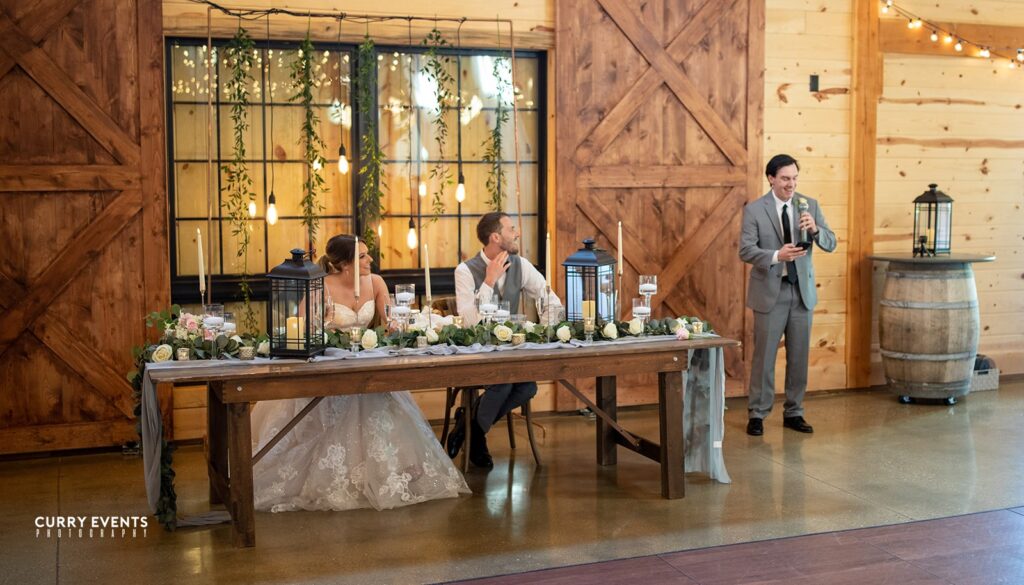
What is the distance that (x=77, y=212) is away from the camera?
5965 millimetres

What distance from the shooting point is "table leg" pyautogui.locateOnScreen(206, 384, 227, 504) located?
4758mm

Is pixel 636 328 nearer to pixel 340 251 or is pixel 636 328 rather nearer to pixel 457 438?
pixel 457 438

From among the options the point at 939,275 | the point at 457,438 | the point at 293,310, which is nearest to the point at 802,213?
the point at 939,275

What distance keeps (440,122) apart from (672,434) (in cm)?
259

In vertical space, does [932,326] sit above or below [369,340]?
below

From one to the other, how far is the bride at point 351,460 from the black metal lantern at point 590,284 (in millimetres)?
895

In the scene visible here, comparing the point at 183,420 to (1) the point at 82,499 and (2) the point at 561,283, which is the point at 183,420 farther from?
(2) the point at 561,283

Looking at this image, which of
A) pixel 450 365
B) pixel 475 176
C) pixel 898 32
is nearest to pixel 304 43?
pixel 475 176

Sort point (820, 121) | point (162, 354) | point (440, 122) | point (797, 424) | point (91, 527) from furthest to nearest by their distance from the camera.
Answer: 1. point (820, 121)
2. point (440, 122)
3. point (797, 424)
4. point (91, 527)
5. point (162, 354)

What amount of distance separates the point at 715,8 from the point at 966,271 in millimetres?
2261

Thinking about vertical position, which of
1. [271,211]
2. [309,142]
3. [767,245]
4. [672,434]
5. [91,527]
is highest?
[309,142]

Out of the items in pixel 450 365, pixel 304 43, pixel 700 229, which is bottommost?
pixel 450 365

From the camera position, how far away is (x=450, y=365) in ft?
15.2

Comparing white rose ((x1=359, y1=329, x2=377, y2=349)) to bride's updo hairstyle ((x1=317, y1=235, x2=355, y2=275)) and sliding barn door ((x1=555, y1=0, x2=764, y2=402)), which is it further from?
sliding barn door ((x1=555, y1=0, x2=764, y2=402))
